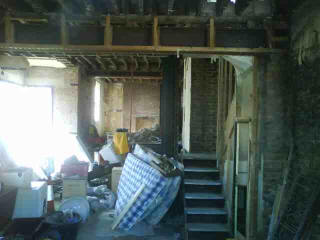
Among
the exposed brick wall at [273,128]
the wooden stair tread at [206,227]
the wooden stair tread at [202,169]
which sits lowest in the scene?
the wooden stair tread at [206,227]

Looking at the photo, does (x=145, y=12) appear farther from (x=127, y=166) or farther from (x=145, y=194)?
(x=127, y=166)

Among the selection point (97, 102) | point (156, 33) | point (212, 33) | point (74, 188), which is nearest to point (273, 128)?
point (212, 33)

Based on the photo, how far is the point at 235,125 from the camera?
201 inches

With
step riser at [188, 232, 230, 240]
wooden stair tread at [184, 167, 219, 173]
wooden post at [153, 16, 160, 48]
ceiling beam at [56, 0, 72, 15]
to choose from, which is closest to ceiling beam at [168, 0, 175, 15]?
wooden post at [153, 16, 160, 48]

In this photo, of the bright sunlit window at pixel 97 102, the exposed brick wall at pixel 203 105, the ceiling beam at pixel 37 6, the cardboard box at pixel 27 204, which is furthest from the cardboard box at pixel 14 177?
the bright sunlit window at pixel 97 102

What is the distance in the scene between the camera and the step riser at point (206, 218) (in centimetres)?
563

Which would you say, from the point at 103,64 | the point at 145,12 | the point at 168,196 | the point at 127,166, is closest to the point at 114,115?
the point at 103,64

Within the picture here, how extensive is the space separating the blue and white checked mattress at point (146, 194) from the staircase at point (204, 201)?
1.75ft

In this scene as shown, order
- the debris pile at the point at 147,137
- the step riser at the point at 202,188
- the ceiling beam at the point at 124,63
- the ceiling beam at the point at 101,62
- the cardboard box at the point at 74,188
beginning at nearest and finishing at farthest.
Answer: the step riser at the point at 202,188
the cardboard box at the point at 74,188
the ceiling beam at the point at 101,62
the ceiling beam at the point at 124,63
the debris pile at the point at 147,137

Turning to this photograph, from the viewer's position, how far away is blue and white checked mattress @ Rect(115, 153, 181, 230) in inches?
207

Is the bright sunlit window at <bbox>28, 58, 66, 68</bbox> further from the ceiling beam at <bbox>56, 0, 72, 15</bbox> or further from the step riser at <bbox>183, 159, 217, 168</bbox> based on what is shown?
the step riser at <bbox>183, 159, 217, 168</bbox>

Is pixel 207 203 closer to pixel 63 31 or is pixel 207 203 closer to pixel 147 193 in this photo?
pixel 147 193

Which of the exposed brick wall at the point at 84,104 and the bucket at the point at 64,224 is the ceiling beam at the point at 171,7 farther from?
the exposed brick wall at the point at 84,104

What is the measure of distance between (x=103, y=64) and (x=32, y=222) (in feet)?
24.0
